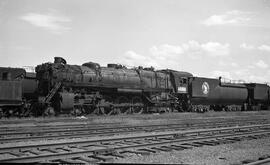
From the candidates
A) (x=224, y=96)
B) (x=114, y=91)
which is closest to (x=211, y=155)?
(x=114, y=91)

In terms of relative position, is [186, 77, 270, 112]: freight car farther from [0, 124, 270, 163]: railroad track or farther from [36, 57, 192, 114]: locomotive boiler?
→ [0, 124, 270, 163]: railroad track

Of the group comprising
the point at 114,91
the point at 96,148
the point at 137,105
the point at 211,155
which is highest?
the point at 114,91

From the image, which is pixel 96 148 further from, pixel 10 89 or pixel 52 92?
pixel 52 92

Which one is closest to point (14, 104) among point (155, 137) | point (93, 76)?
point (93, 76)

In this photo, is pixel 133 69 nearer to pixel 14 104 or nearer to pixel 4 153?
pixel 14 104

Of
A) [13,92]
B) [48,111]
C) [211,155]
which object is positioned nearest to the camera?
[211,155]

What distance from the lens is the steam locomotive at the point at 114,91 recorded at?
23.0 meters

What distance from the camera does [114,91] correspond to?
2639 cm

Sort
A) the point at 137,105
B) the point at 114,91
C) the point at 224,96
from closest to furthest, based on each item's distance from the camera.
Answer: the point at 114,91
the point at 137,105
the point at 224,96

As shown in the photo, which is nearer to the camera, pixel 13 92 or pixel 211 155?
pixel 211 155

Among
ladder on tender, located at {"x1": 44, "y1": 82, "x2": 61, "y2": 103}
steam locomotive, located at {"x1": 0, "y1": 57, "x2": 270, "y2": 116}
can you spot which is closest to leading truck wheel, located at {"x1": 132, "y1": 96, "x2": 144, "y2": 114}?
steam locomotive, located at {"x1": 0, "y1": 57, "x2": 270, "y2": 116}

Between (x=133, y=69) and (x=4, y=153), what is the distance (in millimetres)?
20997

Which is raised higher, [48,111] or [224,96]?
[224,96]

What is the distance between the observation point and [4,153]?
891 centimetres
